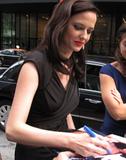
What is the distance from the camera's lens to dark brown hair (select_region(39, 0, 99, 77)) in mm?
2104

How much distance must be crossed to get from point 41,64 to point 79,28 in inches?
9.8

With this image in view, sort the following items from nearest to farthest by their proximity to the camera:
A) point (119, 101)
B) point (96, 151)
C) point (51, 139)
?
1. point (96, 151)
2. point (51, 139)
3. point (119, 101)

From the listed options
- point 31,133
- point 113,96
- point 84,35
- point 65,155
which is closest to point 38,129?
point 31,133

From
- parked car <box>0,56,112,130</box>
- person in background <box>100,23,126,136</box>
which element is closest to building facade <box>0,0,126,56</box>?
parked car <box>0,56,112,130</box>

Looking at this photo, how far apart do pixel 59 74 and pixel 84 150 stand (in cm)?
54

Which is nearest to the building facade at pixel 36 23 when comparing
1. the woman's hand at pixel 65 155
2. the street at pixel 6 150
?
the street at pixel 6 150

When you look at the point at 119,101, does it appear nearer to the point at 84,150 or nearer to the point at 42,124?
the point at 42,124

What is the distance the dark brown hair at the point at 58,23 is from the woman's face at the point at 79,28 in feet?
0.07

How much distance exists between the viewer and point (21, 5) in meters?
22.0

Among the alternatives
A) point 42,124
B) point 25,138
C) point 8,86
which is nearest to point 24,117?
point 25,138

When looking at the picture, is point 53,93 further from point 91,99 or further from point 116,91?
point 91,99

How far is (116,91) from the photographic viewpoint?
115 inches

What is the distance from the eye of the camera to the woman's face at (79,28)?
2084mm

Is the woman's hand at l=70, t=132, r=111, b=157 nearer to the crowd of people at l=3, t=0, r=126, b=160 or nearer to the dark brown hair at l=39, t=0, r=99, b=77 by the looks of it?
the crowd of people at l=3, t=0, r=126, b=160
